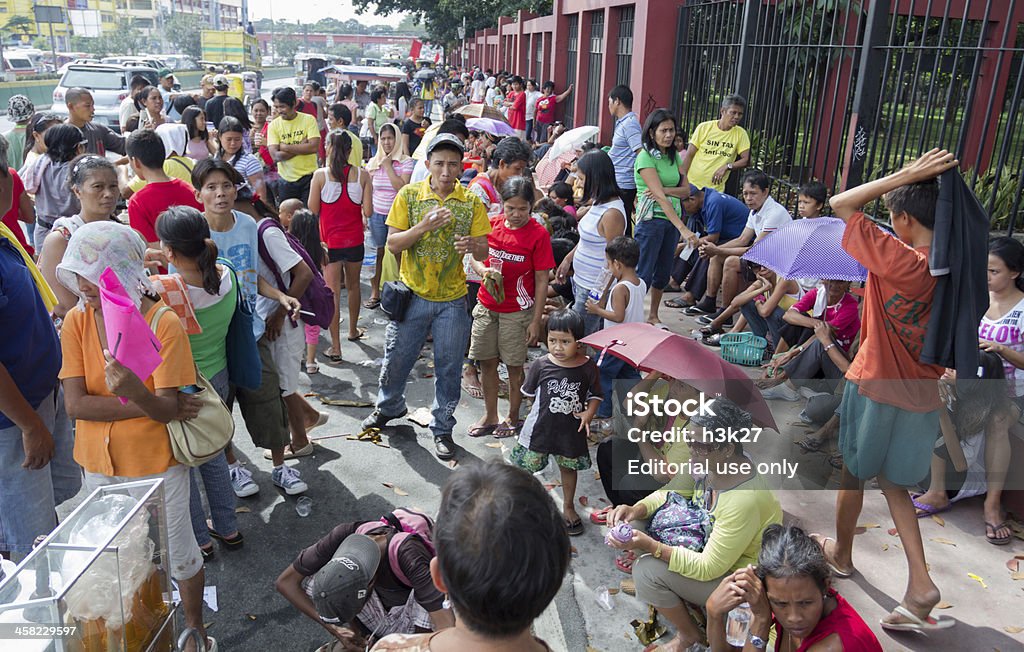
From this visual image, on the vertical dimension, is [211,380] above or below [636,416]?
above

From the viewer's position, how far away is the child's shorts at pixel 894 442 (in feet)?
11.8

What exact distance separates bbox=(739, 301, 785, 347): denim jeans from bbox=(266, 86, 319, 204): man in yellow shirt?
507cm

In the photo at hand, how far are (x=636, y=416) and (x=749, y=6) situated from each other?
570 centimetres

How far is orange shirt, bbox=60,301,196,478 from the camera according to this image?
9.89 feet

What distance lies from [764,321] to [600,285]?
1.92 metres

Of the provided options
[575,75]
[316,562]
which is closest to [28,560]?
[316,562]

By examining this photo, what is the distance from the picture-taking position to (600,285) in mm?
5520

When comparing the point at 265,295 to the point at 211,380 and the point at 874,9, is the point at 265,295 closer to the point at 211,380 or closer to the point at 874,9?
the point at 211,380

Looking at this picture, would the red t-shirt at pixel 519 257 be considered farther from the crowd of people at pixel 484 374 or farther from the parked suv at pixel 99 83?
→ the parked suv at pixel 99 83

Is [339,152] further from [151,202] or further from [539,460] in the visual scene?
[539,460]

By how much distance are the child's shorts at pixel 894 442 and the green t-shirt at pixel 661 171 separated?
12.4ft

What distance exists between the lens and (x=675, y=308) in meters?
8.41

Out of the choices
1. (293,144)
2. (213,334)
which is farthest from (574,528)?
(293,144)

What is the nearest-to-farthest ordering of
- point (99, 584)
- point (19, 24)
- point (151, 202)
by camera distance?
1. point (99, 584)
2. point (151, 202)
3. point (19, 24)
